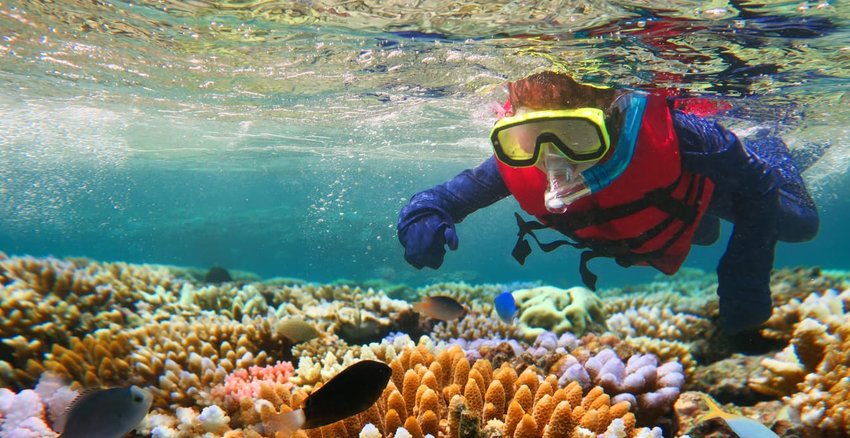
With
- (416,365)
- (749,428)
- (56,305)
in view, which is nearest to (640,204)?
(749,428)

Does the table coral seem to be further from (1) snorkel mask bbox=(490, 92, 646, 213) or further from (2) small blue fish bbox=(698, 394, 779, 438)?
(2) small blue fish bbox=(698, 394, 779, 438)

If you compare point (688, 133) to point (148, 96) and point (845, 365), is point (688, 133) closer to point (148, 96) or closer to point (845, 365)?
point (845, 365)

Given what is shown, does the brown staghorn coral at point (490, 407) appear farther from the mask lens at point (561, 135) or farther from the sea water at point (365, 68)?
the sea water at point (365, 68)

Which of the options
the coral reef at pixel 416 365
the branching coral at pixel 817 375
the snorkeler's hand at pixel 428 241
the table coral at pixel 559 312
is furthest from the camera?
the table coral at pixel 559 312

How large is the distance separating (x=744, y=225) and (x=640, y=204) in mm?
1002

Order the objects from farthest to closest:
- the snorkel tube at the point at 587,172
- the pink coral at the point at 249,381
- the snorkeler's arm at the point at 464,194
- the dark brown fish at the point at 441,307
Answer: the snorkeler's arm at the point at 464,194 → the dark brown fish at the point at 441,307 → the snorkel tube at the point at 587,172 → the pink coral at the point at 249,381

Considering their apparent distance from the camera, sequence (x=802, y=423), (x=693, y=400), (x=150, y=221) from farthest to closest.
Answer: (x=150, y=221)
(x=693, y=400)
(x=802, y=423)

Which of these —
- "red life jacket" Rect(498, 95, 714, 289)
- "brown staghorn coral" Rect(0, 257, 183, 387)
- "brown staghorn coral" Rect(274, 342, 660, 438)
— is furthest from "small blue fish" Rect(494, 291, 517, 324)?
Answer: "brown staghorn coral" Rect(0, 257, 183, 387)

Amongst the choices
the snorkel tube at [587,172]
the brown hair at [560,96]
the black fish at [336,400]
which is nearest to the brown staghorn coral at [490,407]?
the black fish at [336,400]

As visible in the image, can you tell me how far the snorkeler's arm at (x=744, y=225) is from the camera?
440cm

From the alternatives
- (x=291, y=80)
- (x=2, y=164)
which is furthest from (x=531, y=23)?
(x=2, y=164)

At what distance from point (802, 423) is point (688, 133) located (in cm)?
306

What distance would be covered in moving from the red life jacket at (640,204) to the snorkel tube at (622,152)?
15cm

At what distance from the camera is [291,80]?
39.3 feet
